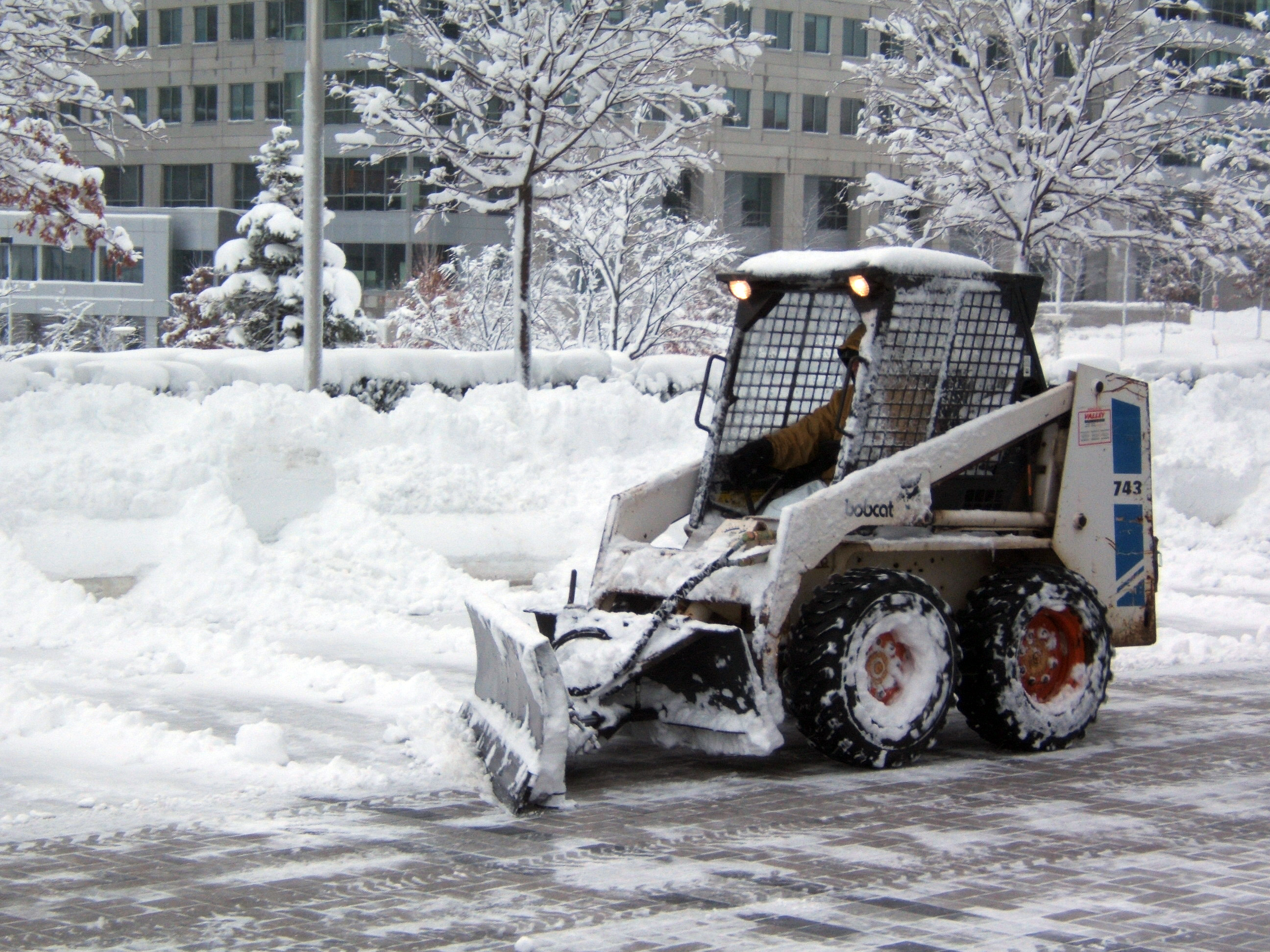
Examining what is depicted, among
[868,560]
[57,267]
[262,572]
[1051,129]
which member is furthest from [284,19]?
[868,560]

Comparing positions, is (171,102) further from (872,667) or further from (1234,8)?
(872,667)

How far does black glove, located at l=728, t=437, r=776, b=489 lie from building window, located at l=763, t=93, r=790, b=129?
2031 inches

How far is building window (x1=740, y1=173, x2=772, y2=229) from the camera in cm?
5791

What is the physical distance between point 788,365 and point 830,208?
49508 mm

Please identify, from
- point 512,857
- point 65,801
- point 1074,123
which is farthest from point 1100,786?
point 1074,123

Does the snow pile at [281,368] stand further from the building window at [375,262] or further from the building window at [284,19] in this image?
the building window at [284,19]

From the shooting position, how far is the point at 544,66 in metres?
18.2

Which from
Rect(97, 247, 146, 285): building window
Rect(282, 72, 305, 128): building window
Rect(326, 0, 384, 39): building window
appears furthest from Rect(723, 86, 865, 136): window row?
Rect(97, 247, 146, 285): building window

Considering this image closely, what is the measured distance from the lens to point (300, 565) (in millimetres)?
11469

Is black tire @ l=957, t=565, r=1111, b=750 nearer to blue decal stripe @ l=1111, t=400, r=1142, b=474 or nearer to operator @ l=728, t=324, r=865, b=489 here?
blue decal stripe @ l=1111, t=400, r=1142, b=474

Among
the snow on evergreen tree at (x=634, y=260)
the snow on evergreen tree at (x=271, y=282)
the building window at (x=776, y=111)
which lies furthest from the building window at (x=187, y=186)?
the snow on evergreen tree at (x=634, y=260)

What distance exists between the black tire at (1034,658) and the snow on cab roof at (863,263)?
1.51 meters

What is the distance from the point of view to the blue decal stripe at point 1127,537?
8.02m

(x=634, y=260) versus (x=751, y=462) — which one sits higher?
(x=634, y=260)
